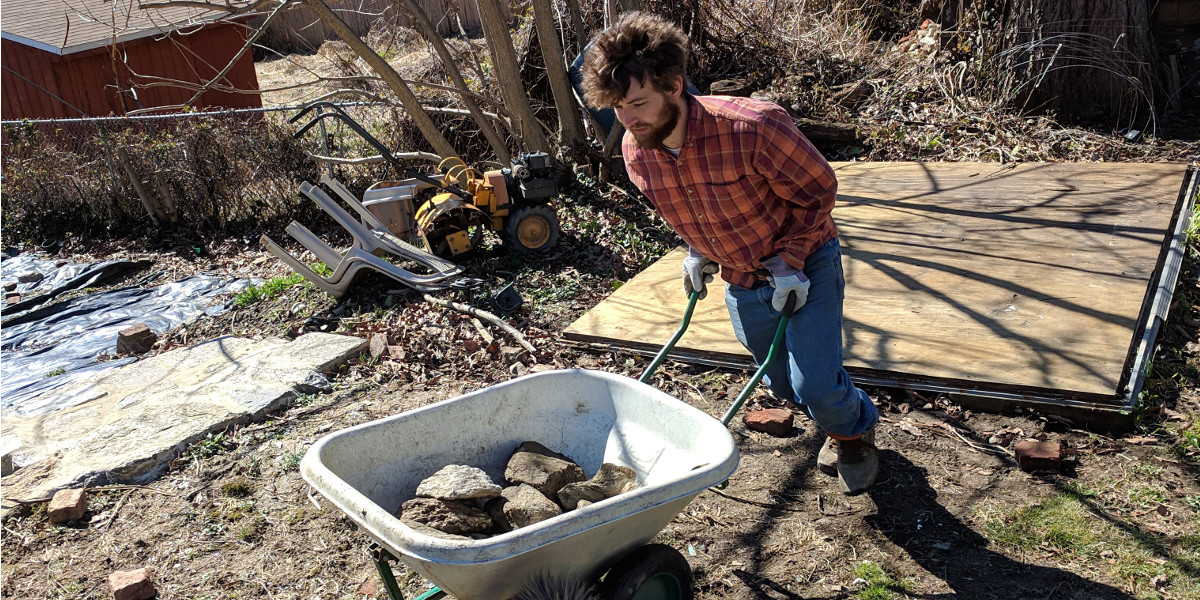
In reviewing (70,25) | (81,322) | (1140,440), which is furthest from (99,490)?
(70,25)

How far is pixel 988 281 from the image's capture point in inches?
176

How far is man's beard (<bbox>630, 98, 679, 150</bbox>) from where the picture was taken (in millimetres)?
2498

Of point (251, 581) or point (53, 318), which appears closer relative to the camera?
point (251, 581)

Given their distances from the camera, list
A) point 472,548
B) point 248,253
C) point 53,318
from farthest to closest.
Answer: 1. point 248,253
2. point 53,318
3. point 472,548

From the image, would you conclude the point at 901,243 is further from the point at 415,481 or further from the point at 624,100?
the point at 415,481

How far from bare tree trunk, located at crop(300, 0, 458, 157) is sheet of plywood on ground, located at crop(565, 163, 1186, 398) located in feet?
10.0

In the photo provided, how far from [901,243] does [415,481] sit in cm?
Result: 367

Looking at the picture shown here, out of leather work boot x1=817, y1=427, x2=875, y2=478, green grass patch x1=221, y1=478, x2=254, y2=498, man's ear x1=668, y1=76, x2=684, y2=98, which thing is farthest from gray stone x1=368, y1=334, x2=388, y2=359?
man's ear x1=668, y1=76, x2=684, y2=98

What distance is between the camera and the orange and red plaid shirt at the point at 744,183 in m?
2.53

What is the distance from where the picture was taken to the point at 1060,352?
3.62 m

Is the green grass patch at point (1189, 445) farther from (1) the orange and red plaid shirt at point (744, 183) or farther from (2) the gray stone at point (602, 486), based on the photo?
(2) the gray stone at point (602, 486)

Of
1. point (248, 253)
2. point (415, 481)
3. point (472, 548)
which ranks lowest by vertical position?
point (248, 253)

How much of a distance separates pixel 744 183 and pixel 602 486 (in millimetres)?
1028

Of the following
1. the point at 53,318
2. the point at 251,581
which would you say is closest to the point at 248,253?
the point at 53,318
